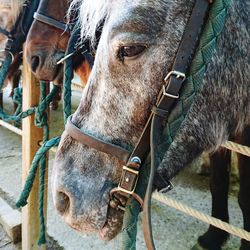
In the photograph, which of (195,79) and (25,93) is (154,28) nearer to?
(195,79)

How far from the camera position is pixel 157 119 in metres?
0.92

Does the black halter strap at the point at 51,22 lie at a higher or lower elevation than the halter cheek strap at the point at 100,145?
higher

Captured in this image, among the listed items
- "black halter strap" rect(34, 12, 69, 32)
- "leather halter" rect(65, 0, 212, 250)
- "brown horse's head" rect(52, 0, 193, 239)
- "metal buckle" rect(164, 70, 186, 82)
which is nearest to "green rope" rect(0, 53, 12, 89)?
"black halter strap" rect(34, 12, 69, 32)

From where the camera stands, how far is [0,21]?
232 cm

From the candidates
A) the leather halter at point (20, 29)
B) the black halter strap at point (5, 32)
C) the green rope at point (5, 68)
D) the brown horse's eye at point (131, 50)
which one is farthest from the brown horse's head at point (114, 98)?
the black halter strap at point (5, 32)

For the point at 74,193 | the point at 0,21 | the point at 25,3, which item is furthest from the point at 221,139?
the point at 0,21

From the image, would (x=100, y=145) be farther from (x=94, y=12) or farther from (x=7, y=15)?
(x=7, y=15)

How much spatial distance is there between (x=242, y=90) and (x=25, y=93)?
3.97ft

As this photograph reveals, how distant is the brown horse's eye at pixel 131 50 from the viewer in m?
0.92

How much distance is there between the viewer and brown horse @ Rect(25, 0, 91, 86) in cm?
180

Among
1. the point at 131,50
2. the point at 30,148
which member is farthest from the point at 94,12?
the point at 30,148

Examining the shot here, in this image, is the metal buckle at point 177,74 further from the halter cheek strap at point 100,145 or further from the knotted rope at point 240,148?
the knotted rope at point 240,148

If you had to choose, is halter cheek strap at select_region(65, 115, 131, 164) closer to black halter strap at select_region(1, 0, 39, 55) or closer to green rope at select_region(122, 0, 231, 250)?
green rope at select_region(122, 0, 231, 250)

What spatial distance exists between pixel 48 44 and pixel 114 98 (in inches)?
40.1
